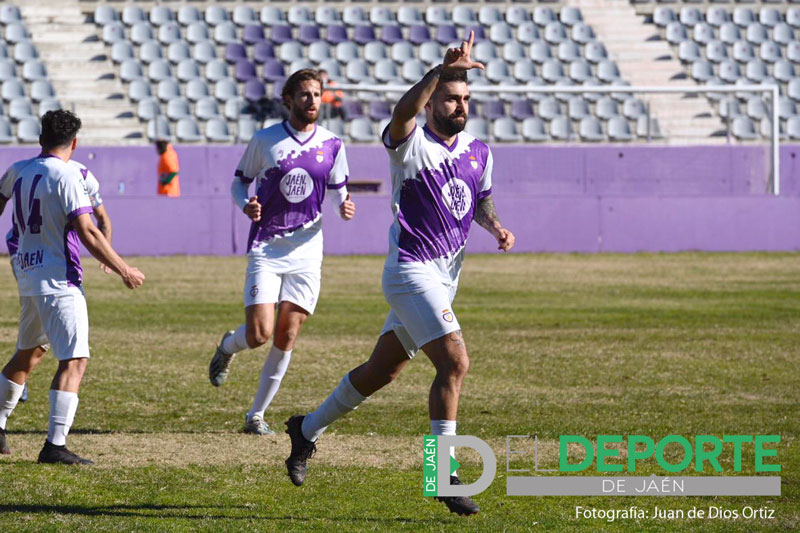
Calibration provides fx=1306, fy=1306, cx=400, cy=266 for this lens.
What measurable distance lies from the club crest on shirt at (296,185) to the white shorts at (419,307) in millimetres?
2459

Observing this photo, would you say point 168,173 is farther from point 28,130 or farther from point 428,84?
point 428,84

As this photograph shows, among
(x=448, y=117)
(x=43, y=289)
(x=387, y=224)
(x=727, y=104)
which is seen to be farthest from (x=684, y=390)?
(x=727, y=104)

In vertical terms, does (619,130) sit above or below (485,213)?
above

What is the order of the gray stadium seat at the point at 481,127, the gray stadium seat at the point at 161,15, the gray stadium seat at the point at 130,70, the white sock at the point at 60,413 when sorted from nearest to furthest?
the white sock at the point at 60,413
the gray stadium seat at the point at 481,127
the gray stadium seat at the point at 130,70
the gray stadium seat at the point at 161,15

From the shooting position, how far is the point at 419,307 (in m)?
6.36

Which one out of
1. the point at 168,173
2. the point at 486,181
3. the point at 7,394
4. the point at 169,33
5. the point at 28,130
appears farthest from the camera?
the point at 169,33

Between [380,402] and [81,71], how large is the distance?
907 inches

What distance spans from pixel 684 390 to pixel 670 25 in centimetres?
2592

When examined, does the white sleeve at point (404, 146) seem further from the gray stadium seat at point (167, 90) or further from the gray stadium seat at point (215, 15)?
the gray stadium seat at point (215, 15)

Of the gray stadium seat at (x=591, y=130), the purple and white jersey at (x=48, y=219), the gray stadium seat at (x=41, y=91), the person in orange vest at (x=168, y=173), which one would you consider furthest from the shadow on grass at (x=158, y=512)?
the gray stadium seat at (x=41, y=91)

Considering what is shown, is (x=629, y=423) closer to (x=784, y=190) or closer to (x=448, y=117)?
(x=448, y=117)

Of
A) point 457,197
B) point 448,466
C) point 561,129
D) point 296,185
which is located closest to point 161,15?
point 561,129

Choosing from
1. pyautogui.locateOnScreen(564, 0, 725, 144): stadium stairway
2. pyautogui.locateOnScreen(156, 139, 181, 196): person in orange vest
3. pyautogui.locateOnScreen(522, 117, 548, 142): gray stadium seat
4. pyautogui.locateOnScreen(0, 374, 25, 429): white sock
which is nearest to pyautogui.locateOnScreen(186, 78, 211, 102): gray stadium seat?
pyautogui.locateOnScreen(156, 139, 181, 196): person in orange vest

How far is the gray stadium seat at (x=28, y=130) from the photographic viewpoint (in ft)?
91.3
